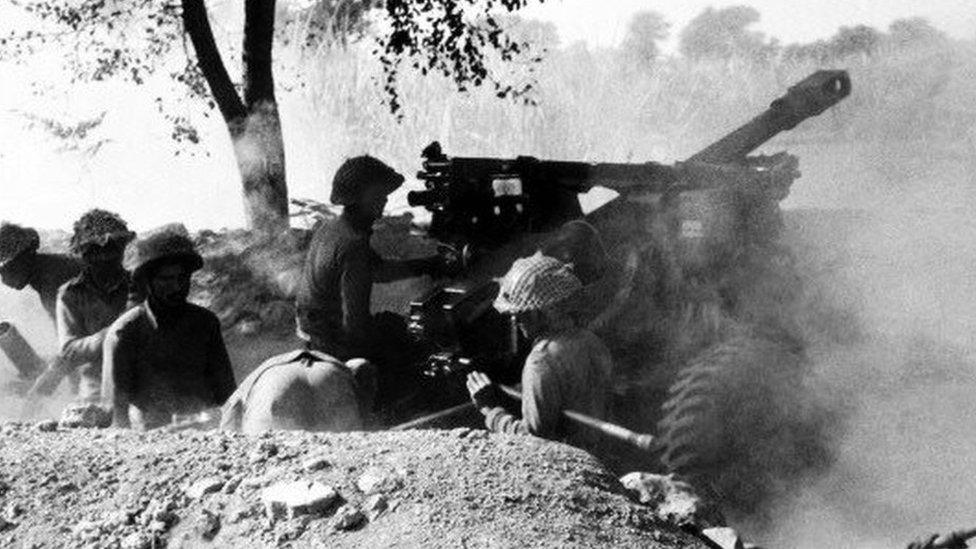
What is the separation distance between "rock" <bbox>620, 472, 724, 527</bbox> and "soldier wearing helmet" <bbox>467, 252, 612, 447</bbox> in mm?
395

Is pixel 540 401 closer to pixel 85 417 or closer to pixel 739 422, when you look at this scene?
pixel 739 422

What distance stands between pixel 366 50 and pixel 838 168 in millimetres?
7114

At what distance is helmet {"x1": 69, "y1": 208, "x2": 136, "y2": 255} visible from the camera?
7047 millimetres

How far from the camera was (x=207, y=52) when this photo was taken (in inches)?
424

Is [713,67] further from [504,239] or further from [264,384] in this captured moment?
[264,384]

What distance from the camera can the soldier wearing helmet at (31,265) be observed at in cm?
746

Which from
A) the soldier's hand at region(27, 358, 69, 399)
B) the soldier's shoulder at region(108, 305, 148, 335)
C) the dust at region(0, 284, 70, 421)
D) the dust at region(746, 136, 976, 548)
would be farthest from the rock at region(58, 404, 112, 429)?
the dust at region(0, 284, 70, 421)

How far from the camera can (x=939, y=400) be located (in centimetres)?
757

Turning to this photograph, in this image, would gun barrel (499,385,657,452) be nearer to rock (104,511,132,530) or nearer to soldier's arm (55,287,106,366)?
rock (104,511,132,530)

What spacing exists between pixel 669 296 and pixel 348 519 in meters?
3.40

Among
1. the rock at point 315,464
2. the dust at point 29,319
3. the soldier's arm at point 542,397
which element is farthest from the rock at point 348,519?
the dust at point 29,319

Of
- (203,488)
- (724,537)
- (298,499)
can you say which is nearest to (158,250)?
(203,488)

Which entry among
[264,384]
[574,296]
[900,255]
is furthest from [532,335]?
[900,255]

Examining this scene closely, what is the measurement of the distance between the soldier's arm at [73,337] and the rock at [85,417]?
Answer: 1175 mm
